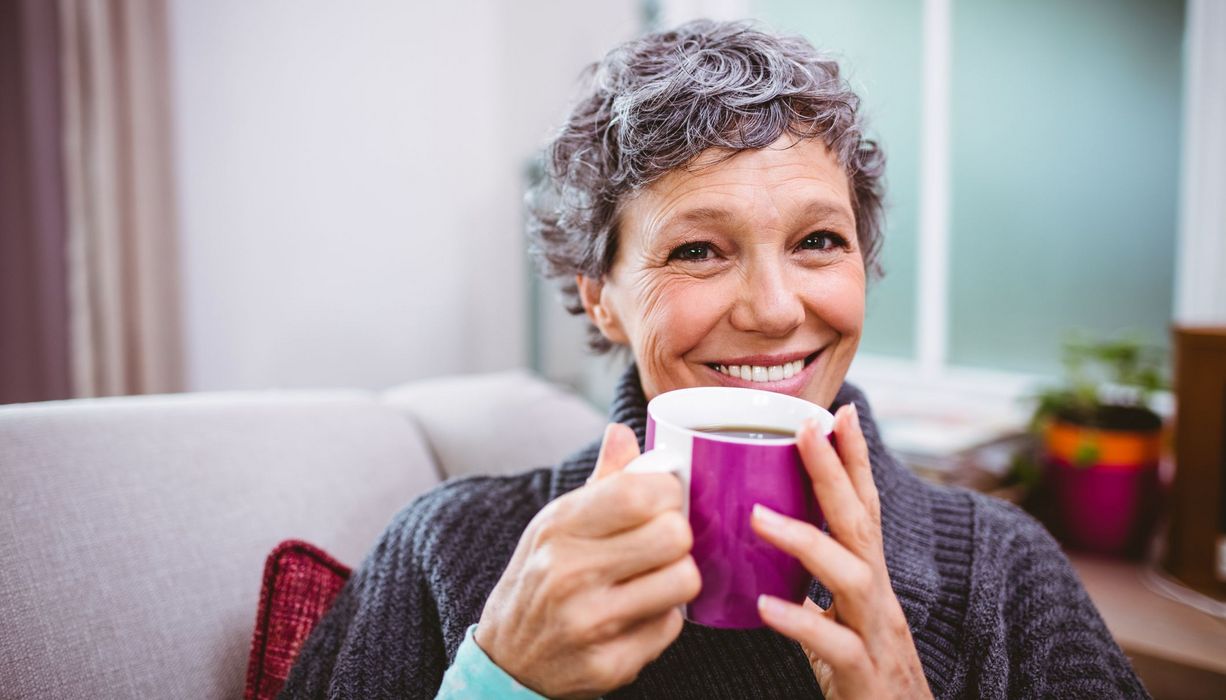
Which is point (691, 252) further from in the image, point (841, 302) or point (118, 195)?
point (118, 195)

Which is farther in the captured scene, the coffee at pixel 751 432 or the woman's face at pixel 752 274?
the woman's face at pixel 752 274

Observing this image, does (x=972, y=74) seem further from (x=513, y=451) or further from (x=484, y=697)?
(x=484, y=697)

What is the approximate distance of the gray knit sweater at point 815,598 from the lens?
2.65 ft

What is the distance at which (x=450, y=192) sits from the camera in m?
3.30

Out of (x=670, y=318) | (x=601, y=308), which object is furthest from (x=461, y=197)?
(x=670, y=318)

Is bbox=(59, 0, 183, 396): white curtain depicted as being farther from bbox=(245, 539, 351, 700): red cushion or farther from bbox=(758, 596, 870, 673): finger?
bbox=(758, 596, 870, 673): finger

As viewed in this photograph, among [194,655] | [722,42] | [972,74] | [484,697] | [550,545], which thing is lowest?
[194,655]

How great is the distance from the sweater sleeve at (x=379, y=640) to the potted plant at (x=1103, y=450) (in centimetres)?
127

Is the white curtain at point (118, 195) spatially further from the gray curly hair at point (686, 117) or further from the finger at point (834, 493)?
the finger at point (834, 493)

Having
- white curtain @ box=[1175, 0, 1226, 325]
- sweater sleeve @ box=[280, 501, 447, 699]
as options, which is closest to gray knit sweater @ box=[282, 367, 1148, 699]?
sweater sleeve @ box=[280, 501, 447, 699]

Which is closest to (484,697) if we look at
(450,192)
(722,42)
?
(722,42)

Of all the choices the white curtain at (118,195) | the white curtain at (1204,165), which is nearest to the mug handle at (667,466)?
the white curtain at (1204,165)

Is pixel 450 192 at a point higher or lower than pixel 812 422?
higher

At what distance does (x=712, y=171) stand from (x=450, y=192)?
8.77ft
